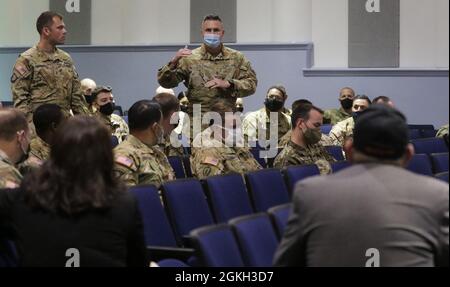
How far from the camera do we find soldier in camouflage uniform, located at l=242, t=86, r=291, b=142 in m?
9.05

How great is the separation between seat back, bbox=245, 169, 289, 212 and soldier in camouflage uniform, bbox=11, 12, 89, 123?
2.31m

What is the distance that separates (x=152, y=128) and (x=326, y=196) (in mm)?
2424

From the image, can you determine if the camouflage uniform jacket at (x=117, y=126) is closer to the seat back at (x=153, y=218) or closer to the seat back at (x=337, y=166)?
the seat back at (x=337, y=166)

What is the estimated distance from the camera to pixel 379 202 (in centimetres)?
248

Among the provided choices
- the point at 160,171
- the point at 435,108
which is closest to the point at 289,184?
the point at 160,171

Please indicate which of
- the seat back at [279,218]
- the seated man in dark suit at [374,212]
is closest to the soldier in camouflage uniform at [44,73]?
the seat back at [279,218]

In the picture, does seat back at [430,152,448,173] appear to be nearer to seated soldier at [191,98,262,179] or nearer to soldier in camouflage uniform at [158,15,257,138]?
seated soldier at [191,98,262,179]

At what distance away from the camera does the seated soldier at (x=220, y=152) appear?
5.95 m

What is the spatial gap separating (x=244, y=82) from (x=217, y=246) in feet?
13.0

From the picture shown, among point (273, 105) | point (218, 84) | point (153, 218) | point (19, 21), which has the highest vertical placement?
point (19, 21)

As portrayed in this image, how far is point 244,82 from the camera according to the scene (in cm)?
668

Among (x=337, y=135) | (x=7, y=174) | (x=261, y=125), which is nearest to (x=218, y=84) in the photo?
(x=261, y=125)

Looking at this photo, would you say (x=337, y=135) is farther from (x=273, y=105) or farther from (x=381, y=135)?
(x=381, y=135)

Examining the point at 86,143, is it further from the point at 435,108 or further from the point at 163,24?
the point at 163,24
